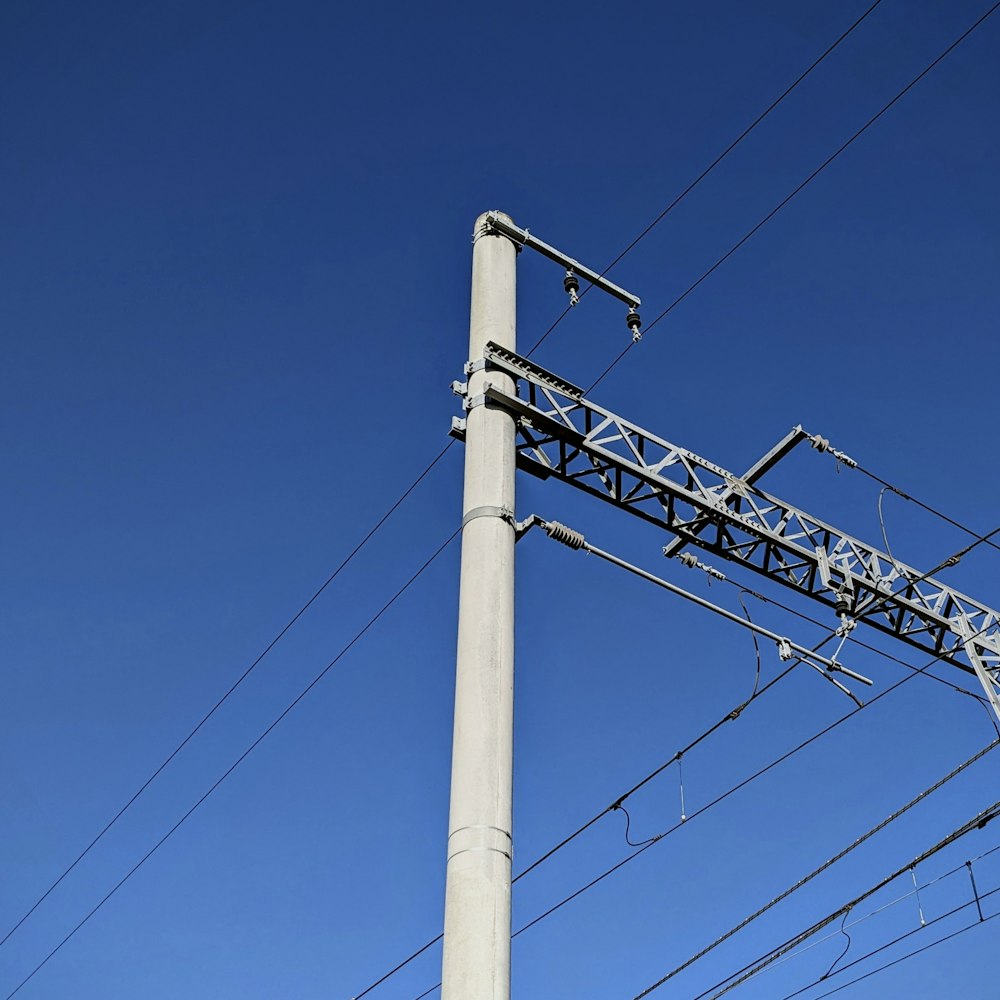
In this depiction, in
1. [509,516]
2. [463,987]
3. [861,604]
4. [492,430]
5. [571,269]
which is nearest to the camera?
[463,987]

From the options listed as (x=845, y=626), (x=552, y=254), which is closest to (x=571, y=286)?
(x=552, y=254)

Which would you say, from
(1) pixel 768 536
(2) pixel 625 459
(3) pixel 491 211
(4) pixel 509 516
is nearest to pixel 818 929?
(1) pixel 768 536

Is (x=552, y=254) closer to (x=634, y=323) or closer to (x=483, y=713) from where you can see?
(x=634, y=323)

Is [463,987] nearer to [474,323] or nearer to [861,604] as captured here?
[474,323]

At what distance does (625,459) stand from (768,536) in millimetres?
1924

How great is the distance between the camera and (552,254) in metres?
10.2

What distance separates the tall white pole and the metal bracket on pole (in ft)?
2.79

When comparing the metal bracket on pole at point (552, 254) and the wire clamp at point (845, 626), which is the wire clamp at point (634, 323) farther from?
the wire clamp at point (845, 626)

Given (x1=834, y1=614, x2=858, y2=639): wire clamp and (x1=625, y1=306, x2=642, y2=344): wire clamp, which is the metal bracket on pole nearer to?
(x1=625, y1=306, x2=642, y2=344): wire clamp

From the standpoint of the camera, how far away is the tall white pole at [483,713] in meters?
6.07

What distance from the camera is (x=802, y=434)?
12.1 metres

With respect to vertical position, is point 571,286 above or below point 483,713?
above

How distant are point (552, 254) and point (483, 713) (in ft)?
15.6

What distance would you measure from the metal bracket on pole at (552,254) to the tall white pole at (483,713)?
2.79ft
